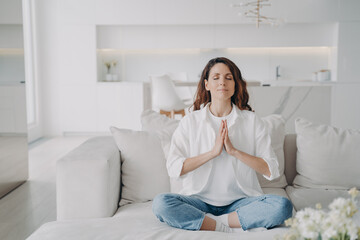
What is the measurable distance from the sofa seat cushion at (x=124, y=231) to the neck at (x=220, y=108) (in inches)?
24.2

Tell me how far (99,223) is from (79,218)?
25cm

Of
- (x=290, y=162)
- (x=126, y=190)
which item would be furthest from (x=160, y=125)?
(x=290, y=162)

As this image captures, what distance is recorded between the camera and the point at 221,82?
7.55 feet

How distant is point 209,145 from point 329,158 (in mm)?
733

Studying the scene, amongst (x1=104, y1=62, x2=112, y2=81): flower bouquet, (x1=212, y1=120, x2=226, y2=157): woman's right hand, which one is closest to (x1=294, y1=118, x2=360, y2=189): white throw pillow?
(x1=212, y1=120, x2=226, y2=157): woman's right hand

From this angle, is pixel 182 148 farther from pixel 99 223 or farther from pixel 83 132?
pixel 83 132

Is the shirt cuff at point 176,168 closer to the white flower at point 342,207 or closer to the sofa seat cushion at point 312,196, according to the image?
the sofa seat cushion at point 312,196

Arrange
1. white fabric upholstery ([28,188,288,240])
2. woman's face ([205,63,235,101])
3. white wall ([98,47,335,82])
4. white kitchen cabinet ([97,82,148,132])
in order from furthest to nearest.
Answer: white wall ([98,47,335,82]), white kitchen cabinet ([97,82,148,132]), woman's face ([205,63,235,101]), white fabric upholstery ([28,188,288,240])

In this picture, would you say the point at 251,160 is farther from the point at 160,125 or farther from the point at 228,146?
the point at 160,125

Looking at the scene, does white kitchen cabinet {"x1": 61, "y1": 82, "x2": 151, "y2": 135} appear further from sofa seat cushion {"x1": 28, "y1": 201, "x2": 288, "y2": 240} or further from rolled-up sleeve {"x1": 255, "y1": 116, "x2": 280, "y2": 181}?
sofa seat cushion {"x1": 28, "y1": 201, "x2": 288, "y2": 240}

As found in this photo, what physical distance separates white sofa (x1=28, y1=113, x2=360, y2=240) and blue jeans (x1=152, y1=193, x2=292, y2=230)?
0.04 m

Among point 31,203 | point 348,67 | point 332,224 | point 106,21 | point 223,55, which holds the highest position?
point 106,21

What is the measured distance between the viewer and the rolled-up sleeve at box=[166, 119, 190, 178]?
2.23 meters

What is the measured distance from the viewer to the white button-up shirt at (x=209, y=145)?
2.24 metres
